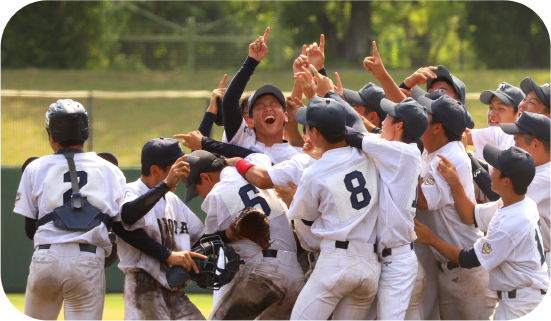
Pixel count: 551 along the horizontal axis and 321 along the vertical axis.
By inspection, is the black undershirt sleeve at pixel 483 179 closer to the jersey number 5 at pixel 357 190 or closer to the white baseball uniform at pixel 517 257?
the white baseball uniform at pixel 517 257

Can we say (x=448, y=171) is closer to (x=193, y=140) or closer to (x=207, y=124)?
(x=193, y=140)

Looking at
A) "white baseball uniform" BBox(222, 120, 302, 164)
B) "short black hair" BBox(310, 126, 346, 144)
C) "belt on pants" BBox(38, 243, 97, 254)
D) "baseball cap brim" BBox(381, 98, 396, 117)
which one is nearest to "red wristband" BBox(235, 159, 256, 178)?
"short black hair" BBox(310, 126, 346, 144)

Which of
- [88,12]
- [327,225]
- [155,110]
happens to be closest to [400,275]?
[327,225]

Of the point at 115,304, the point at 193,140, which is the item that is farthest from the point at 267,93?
the point at 115,304

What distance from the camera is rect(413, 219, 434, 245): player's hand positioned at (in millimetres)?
4172

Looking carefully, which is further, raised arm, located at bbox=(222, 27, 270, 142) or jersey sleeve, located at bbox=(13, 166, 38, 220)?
raised arm, located at bbox=(222, 27, 270, 142)

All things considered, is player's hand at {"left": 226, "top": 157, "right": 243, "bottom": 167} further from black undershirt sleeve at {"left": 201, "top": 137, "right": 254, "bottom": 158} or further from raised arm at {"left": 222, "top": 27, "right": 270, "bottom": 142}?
raised arm at {"left": 222, "top": 27, "right": 270, "bottom": 142}

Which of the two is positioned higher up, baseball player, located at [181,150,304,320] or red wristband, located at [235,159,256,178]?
red wristband, located at [235,159,256,178]

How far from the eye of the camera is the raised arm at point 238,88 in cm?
495

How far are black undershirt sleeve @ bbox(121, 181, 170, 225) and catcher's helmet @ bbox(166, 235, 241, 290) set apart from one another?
44 centimetres

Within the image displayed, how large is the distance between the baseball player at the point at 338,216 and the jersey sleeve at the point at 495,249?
71 centimetres

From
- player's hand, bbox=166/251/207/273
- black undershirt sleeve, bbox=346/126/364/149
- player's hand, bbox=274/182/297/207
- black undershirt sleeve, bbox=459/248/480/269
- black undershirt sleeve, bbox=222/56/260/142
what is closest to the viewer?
black undershirt sleeve, bbox=346/126/364/149

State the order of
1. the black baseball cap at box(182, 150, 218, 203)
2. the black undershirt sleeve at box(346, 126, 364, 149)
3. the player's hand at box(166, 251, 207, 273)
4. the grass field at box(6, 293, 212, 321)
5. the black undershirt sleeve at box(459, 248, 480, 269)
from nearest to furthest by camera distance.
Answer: the black undershirt sleeve at box(346, 126, 364, 149), the black undershirt sleeve at box(459, 248, 480, 269), the player's hand at box(166, 251, 207, 273), the black baseball cap at box(182, 150, 218, 203), the grass field at box(6, 293, 212, 321)

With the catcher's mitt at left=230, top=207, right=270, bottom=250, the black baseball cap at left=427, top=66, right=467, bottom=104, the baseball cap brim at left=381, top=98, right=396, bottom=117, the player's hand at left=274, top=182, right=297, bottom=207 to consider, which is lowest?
the catcher's mitt at left=230, top=207, right=270, bottom=250
